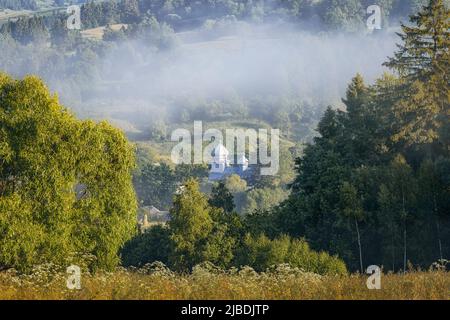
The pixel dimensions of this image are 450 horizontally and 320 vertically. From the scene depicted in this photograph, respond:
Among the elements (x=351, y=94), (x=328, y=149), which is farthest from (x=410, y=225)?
(x=351, y=94)

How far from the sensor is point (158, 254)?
53094mm

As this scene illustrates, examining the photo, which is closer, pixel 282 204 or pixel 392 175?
pixel 392 175

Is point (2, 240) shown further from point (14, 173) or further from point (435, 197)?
point (435, 197)

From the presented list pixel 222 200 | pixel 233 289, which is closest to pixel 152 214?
pixel 222 200

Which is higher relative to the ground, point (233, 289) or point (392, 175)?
point (392, 175)

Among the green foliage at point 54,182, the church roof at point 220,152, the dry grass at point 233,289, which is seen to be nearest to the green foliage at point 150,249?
the green foliage at point 54,182

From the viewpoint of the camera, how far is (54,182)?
21.9 m

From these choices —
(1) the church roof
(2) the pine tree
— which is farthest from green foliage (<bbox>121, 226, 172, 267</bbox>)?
(1) the church roof

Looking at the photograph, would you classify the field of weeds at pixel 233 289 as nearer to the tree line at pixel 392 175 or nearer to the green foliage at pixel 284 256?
the green foliage at pixel 284 256

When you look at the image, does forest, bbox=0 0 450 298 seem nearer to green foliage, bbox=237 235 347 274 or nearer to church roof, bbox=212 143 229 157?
green foliage, bbox=237 235 347 274

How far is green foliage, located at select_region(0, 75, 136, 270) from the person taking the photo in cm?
2164

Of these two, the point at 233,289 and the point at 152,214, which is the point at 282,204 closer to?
the point at 233,289

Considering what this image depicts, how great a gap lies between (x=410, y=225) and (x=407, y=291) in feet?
92.7

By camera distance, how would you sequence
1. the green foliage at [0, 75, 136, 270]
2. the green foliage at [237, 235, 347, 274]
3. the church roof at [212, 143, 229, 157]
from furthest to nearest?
the church roof at [212, 143, 229, 157]
the green foliage at [237, 235, 347, 274]
the green foliage at [0, 75, 136, 270]
